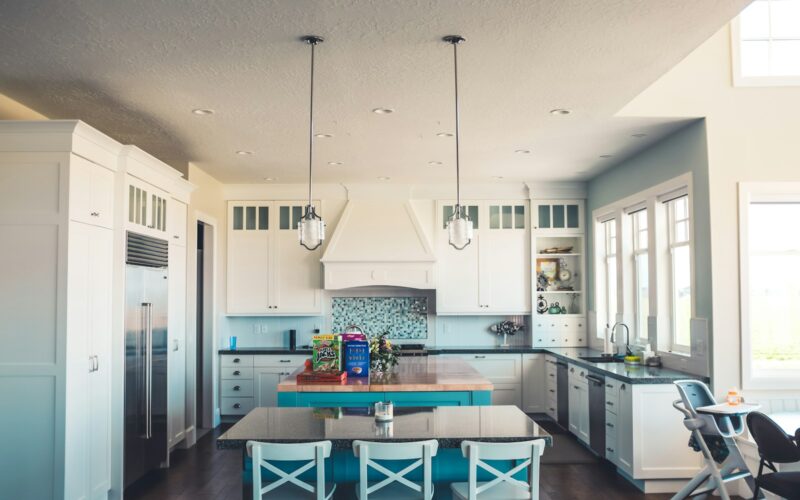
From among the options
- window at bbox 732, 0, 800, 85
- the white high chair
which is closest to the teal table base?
the white high chair

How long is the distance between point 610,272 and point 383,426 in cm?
491

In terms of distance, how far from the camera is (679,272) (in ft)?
18.8

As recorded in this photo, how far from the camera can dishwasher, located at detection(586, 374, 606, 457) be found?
5785 millimetres

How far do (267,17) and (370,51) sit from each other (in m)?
0.67

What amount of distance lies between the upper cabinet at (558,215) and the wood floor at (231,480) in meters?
2.82

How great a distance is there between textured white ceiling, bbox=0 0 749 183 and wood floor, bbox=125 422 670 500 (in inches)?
113

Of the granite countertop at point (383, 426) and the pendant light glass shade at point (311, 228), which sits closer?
the granite countertop at point (383, 426)

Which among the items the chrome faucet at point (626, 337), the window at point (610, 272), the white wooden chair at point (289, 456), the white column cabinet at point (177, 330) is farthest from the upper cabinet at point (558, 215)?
the white wooden chair at point (289, 456)

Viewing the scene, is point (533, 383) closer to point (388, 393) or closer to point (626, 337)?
point (626, 337)

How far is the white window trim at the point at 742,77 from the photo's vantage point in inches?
197

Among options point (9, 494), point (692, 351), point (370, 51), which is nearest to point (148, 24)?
point (370, 51)

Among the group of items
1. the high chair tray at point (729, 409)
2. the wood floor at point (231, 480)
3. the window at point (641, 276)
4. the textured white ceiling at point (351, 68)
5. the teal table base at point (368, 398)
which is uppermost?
the textured white ceiling at point (351, 68)

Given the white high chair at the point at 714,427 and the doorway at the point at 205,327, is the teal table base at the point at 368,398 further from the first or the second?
the doorway at the point at 205,327

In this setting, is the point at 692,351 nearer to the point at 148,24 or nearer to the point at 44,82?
the point at 148,24
